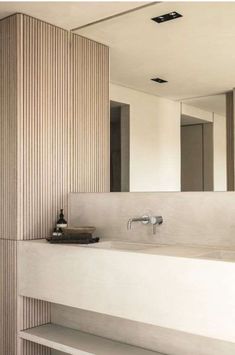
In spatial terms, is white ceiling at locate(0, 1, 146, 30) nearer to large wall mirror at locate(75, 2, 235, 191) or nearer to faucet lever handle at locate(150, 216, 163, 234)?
large wall mirror at locate(75, 2, 235, 191)

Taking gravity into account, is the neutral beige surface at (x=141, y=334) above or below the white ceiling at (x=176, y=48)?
below

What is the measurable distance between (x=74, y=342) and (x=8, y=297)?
494 millimetres

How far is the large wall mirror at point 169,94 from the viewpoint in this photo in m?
2.27

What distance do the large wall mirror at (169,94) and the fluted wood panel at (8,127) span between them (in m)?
0.46

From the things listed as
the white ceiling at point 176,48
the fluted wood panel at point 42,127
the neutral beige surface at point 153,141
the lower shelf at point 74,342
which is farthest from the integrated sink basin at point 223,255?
the fluted wood panel at point 42,127

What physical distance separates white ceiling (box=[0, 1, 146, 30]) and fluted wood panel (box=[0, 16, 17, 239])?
12 centimetres

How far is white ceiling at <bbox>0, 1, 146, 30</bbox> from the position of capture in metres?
2.46

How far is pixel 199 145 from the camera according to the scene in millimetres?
2307

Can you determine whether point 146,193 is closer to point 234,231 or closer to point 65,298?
point 234,231

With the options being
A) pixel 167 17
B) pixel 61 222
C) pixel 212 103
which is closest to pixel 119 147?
pixel 61 222

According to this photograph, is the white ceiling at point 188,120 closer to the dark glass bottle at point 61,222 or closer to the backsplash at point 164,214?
the backsplash at point 164,214

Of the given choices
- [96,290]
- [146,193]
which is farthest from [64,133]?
[96,290]

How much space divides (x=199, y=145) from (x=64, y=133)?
91cm

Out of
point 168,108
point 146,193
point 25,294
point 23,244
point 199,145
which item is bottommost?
point 25,294
